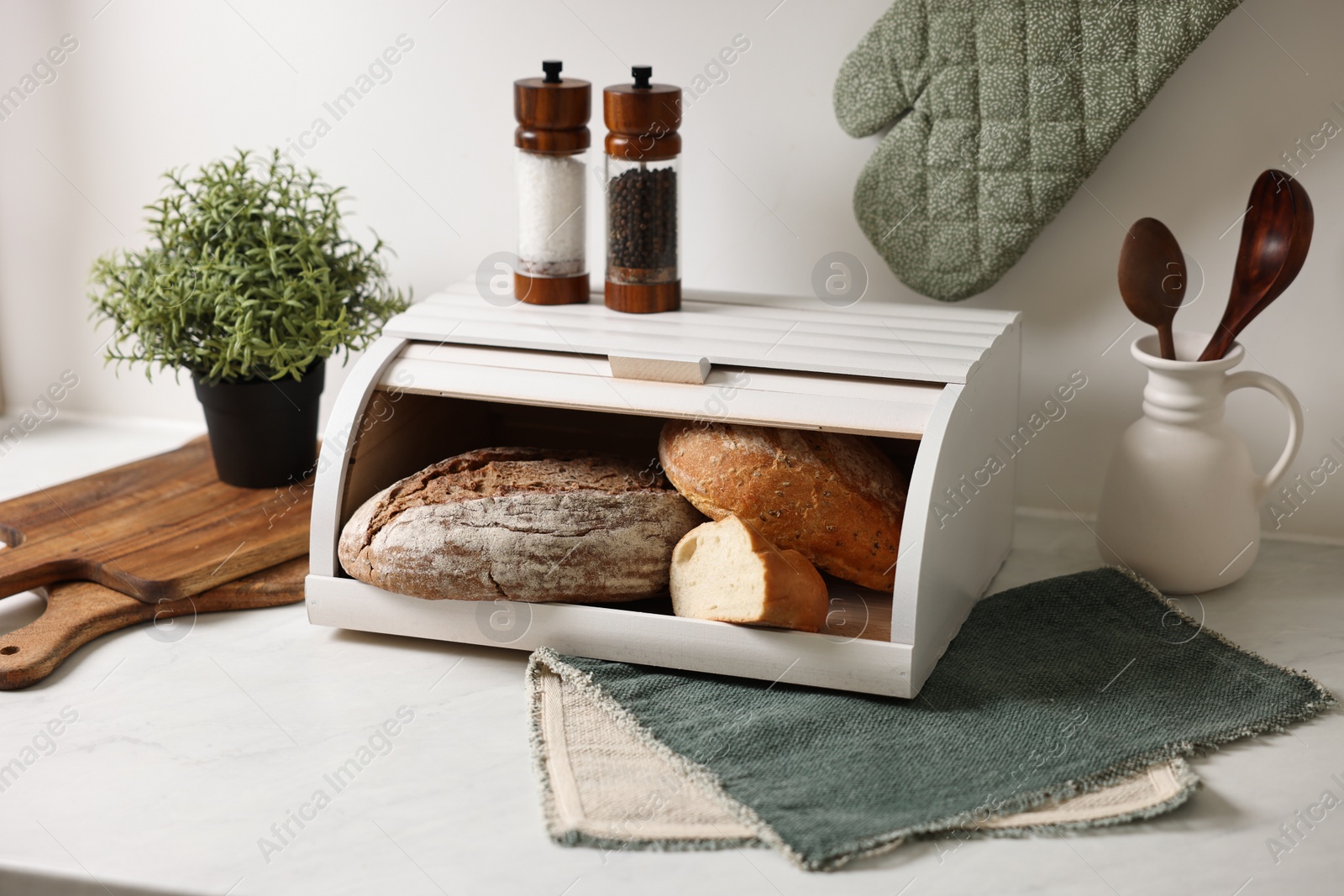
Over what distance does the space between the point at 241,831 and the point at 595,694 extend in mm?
282

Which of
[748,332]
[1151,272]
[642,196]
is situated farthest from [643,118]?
[1151,272]

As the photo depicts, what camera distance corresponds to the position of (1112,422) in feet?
4.25

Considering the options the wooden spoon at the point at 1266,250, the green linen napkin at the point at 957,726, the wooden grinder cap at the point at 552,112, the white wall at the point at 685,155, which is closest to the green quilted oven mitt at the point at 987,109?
the white wall at the point at 685,155

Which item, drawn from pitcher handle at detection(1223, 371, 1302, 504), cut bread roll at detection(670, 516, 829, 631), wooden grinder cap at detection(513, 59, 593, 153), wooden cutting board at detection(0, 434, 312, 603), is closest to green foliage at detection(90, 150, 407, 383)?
wooden cutting board at detection(0, 434, 312, 603)

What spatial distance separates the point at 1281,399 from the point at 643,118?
0.65 meters

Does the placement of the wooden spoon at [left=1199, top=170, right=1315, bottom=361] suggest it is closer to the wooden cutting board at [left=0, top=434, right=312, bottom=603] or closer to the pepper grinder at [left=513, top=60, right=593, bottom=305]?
the pepper grinder at [left=513, top=60, right=593, bottom=305]

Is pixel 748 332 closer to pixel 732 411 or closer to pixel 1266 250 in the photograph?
pixel 732 411

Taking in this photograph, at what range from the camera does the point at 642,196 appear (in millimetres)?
1126

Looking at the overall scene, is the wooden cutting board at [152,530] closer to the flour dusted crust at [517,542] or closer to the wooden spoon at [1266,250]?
the flour dusted crust at [517,542]

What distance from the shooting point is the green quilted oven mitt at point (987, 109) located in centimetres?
114

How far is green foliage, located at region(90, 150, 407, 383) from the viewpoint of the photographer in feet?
4.00

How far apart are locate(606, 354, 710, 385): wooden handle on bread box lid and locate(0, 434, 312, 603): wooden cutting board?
1.39 ft

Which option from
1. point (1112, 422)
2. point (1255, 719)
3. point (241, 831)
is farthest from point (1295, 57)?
point (241, 831)

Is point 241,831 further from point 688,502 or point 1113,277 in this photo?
point 1113,277
